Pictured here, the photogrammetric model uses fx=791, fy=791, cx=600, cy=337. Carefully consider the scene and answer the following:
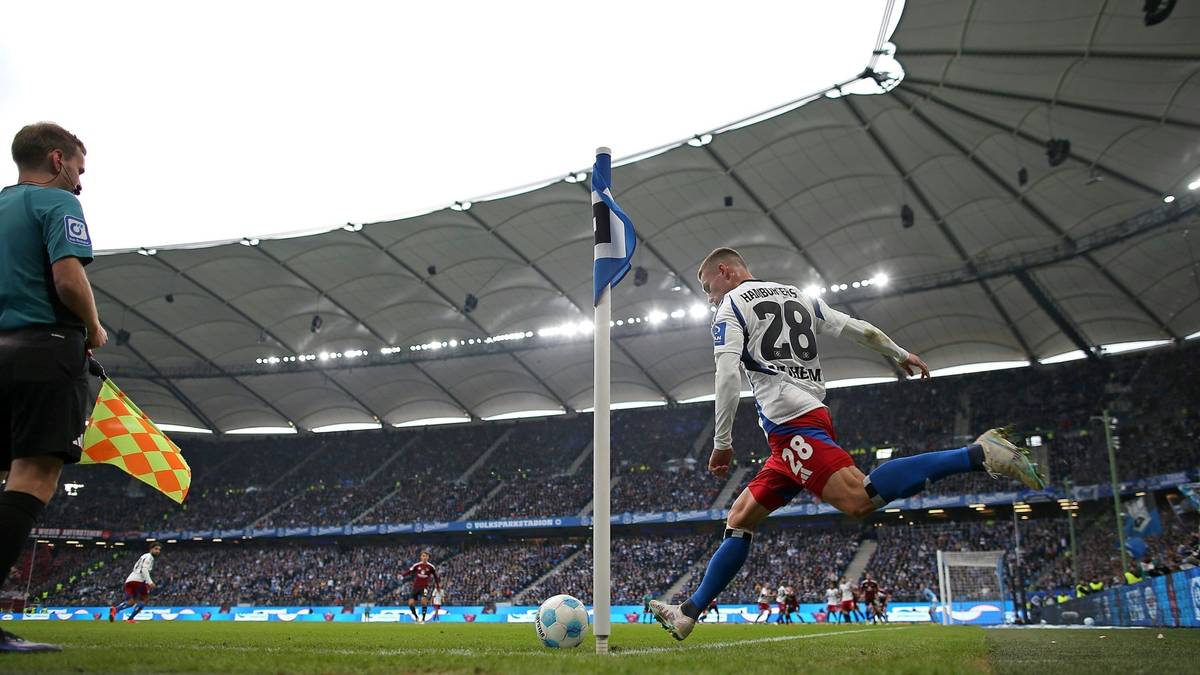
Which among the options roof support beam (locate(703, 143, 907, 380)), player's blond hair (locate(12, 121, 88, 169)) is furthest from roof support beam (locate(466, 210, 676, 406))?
player's blond hair (locate(12, 121, 88, 169))

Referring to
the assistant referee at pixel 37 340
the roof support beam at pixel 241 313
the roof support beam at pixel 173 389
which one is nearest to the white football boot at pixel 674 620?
the assistant referee at pixel 37 340

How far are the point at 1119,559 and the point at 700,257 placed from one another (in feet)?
57.8

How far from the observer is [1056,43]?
17953 mm

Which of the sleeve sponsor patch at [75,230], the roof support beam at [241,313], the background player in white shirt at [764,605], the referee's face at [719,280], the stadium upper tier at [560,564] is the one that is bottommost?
the background player in white shirt at [764,605]

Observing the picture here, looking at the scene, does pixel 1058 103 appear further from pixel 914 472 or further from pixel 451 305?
pixel 451 305

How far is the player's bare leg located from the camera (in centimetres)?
467

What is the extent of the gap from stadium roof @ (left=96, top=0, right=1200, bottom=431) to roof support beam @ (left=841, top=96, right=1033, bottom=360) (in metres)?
0.09

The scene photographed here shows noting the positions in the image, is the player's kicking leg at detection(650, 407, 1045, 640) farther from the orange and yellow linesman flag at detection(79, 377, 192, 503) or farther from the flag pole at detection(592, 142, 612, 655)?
the orange and yellow linesman flag at detection(79, 377, 192, 503)

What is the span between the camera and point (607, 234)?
4570mm

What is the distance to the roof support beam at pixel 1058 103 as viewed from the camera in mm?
19875

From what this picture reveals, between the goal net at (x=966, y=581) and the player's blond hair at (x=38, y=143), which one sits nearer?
the player's blond hair at (x=38, y=143)

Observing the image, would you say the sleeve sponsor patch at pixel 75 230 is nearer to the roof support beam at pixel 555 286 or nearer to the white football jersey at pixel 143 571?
the white football jersey at pixel 143 571

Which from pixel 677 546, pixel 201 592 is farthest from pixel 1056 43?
pixel 201 592

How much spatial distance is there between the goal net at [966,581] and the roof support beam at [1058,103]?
13670mm
